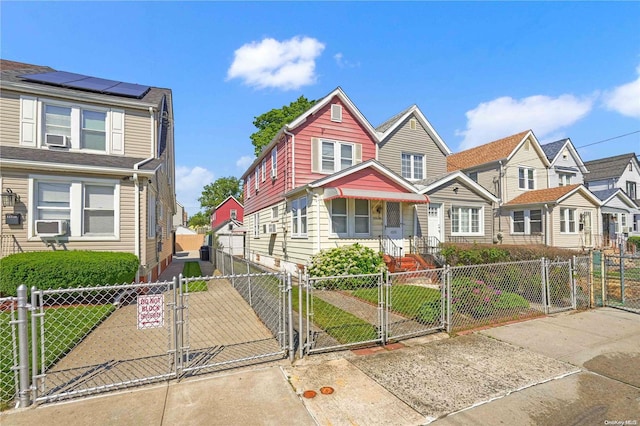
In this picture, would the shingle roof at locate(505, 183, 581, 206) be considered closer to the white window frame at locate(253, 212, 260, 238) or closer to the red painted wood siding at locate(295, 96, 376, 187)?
the red painted wood siding at locate(295, 96, 376, 187)

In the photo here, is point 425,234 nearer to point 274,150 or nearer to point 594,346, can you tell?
point 274,150

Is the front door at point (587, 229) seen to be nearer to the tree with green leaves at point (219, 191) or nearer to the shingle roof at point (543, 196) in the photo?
the shingle roof at point (543, 196)

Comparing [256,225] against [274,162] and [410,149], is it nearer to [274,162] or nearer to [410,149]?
[274,162]

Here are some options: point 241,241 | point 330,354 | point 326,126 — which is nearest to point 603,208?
point 326,126

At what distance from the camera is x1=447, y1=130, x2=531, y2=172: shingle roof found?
20.3m

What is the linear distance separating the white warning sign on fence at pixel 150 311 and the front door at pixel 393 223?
30.9 feet

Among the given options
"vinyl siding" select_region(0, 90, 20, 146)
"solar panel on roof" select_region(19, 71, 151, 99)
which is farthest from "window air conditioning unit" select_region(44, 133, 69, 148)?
"solar panel on roof" select_region(19, 71, 151, 99)

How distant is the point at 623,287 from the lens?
7.59 m

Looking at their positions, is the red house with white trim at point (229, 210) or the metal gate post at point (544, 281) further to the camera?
the red house with white trim at point (229, 210)

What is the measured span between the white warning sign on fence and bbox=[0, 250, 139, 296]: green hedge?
460 centimetres

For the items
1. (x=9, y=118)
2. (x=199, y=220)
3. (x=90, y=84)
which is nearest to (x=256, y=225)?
(x=90, y=84)

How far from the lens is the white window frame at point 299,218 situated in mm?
11688

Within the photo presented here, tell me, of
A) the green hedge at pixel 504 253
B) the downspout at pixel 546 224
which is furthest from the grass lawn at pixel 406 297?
the downspout at pixel 546 224

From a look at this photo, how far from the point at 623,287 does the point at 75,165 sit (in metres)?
14.3
